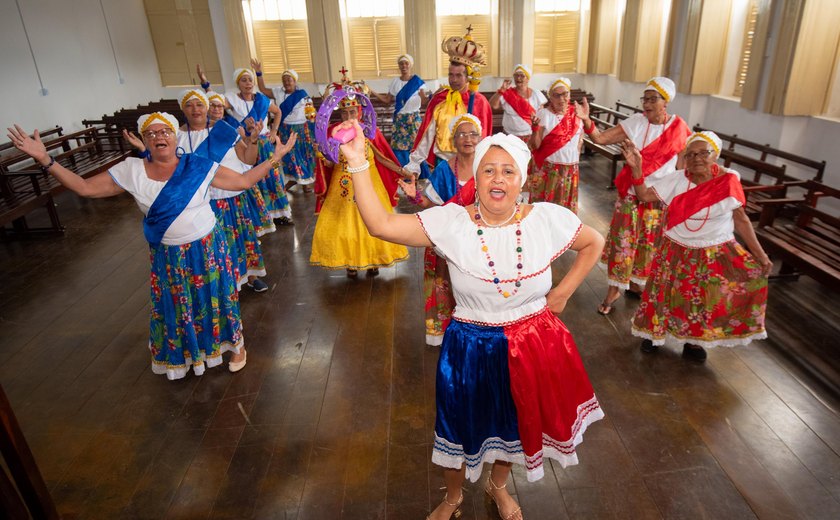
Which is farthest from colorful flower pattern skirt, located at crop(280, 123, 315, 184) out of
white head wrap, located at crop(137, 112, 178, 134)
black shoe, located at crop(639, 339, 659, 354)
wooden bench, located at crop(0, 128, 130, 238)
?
black shoe, located at crop(639, 339, 659, 354)

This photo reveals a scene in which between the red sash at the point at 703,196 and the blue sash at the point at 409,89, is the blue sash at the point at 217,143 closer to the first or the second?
the red sash at the point at 703,196

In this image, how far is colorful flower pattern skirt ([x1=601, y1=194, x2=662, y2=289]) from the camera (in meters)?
3.74

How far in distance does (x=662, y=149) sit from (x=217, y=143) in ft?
9.84

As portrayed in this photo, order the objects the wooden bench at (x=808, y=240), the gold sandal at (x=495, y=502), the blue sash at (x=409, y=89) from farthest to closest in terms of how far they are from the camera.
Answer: the blue sash at (x=409, y=89) → the wooden bench at (x=808, y=240) → the gold sandal at (x=495, y=502)

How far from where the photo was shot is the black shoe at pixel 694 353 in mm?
3269

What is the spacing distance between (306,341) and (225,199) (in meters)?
1.38

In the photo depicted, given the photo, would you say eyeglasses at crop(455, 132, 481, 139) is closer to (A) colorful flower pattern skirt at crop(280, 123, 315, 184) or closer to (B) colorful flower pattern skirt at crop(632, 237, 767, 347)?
(B) colorful flower pattern skirt at crop(632, 237, 767, 347)

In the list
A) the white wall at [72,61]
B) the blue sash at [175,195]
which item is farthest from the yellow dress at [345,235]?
the white wall at [72,61]

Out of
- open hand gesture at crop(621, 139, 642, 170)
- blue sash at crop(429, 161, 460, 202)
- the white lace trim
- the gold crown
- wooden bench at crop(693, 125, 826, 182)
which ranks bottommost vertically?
the white lace trim

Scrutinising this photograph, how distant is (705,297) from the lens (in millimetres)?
3104

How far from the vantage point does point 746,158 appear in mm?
5332

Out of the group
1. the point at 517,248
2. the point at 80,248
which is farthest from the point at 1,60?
the point at 517,248

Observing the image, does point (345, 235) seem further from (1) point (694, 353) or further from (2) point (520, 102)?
(2) point (520, 102)

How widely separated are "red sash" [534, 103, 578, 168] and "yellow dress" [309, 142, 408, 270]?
1.48 metres
